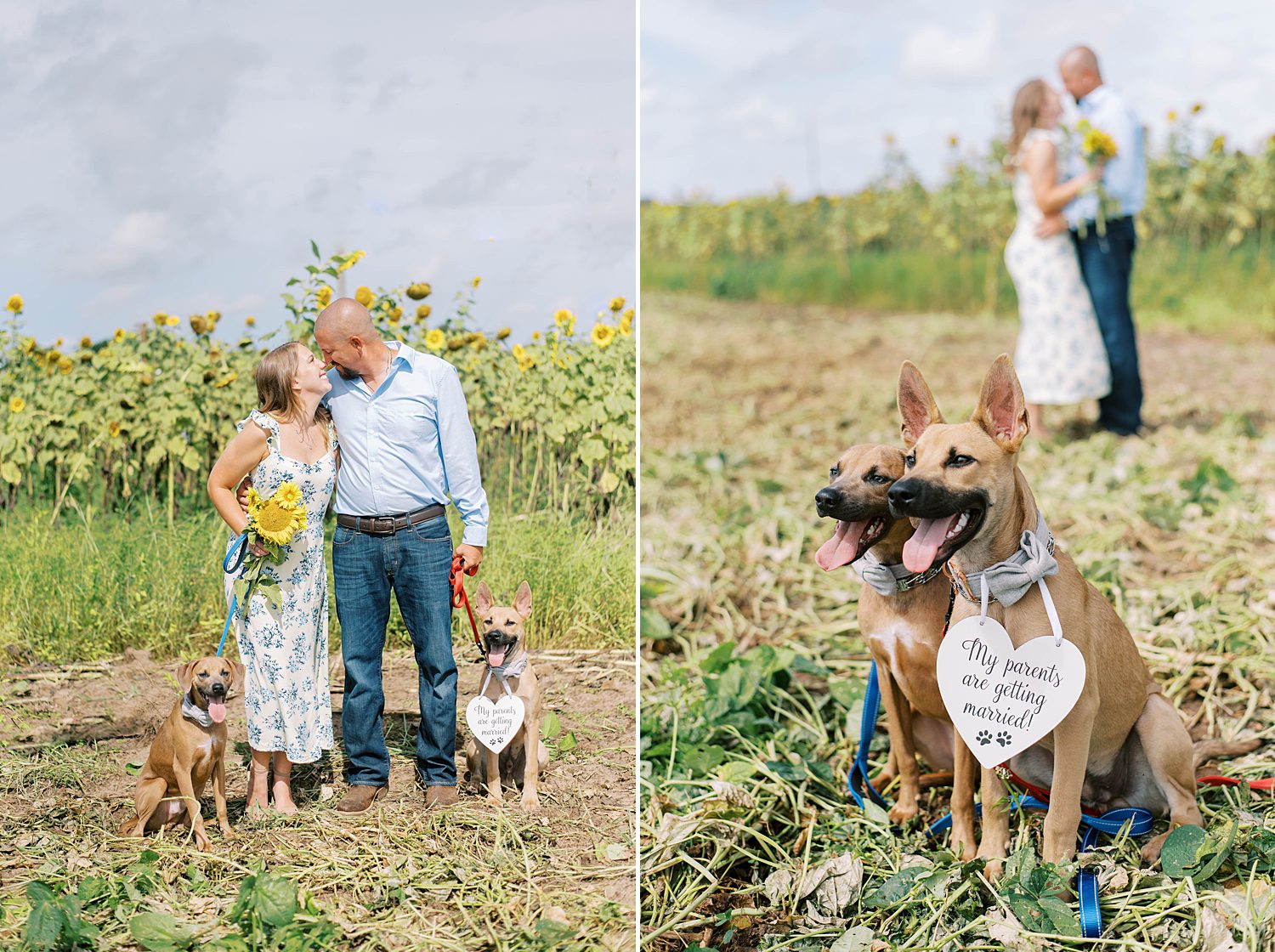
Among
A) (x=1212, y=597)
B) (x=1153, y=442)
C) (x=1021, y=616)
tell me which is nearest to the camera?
(x=1021, y=616)

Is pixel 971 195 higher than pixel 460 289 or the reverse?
higher

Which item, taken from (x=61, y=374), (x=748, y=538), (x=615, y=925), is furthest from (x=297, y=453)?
(x=748, y=538)

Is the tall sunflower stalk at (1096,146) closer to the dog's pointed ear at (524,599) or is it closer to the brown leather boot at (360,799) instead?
the dog's pointed ear at (524,599)

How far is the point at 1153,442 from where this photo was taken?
6.94 metres

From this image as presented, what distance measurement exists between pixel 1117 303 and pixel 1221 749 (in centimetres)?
462

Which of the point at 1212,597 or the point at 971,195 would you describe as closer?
the point at 1212,597

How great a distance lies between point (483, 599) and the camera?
2895 millimetres

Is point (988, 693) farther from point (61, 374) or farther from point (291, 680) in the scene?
point (61, 374)

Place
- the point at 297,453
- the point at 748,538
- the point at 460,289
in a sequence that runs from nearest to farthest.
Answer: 1. the point at 297,453
2. the point at 460,289
3. the point at 748,538

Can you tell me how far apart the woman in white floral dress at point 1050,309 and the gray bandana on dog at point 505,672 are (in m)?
5.21

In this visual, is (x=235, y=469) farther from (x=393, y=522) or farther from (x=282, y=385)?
(x=393, y=522)

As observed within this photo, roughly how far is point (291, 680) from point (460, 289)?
1136mm

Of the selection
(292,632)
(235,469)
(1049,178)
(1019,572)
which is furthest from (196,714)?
(1049,178)

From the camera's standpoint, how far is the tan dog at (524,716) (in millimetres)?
2850
